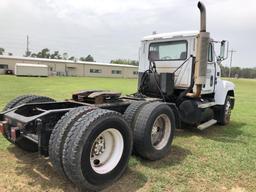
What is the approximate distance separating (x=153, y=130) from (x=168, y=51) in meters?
3.07

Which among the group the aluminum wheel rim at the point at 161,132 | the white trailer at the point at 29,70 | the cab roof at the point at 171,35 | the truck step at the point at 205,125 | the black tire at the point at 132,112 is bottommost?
the truck step at the point at 205,125

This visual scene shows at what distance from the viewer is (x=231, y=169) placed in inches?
189

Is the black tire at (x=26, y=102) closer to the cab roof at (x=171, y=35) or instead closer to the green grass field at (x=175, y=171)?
the green grass field at (x=175, y=171)

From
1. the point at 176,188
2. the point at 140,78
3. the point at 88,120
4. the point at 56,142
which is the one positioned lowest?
the point at 176,188

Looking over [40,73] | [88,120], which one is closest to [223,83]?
[88,120]

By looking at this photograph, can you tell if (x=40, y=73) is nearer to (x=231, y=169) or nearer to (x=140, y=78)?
(x=140, y=78)

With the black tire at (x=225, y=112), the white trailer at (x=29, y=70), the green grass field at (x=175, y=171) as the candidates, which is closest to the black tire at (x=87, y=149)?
the green grass field at (x=175, y=171)

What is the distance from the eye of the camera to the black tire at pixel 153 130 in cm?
473

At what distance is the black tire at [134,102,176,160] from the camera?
473 centimetres

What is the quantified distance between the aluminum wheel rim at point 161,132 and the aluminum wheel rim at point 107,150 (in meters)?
1.15

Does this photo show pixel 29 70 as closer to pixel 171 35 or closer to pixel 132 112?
pixel 171 35

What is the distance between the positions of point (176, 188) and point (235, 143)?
307 centimetres

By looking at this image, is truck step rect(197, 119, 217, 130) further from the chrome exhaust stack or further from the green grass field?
the chrome exhaust stack

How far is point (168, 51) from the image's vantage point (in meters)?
7.55
